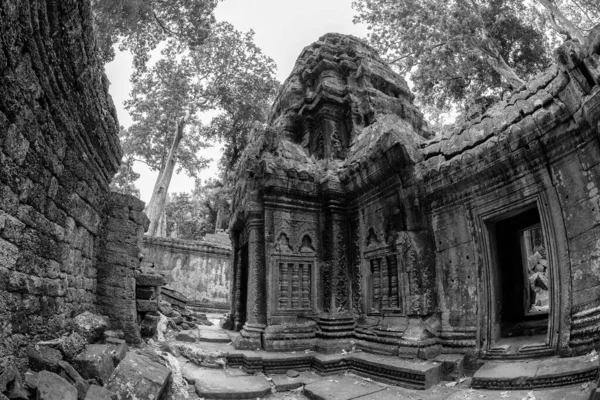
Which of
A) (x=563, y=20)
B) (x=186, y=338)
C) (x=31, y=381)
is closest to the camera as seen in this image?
(x=31, y=381)

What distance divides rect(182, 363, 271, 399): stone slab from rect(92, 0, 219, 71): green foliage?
7867 mm

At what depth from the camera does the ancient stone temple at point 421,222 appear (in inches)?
162

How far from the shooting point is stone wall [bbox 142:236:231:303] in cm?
1636

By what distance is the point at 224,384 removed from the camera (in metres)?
4.96

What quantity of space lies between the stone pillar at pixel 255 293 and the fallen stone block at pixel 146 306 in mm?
1535

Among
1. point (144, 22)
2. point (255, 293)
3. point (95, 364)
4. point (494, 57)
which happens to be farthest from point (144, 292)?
point (494, 57)

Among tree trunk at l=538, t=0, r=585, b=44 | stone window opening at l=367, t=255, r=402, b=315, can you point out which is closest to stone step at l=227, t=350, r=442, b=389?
stone window opening at l=367, t=255, r=402, b=315

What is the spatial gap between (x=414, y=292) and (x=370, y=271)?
1.24 meters

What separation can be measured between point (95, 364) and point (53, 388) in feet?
2.29

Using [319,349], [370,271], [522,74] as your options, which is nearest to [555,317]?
[370,271]

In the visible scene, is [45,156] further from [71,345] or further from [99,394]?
[99,394]

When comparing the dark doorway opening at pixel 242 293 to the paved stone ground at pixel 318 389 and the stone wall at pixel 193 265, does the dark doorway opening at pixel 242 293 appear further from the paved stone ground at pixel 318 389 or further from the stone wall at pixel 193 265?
the stone wall at pixel 193 265

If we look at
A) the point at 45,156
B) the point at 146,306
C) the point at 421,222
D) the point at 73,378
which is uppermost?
the point at 45,156

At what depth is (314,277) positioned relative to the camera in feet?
23.2
